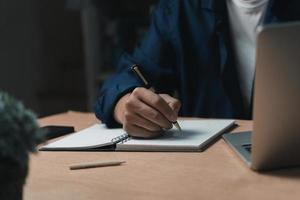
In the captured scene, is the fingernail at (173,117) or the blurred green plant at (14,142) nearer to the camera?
the blurred green plant at (14,142)

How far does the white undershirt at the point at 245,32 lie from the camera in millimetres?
1402

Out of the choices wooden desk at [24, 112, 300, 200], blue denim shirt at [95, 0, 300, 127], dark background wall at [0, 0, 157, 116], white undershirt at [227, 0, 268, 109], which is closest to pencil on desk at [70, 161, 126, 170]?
wooden desk at [24, 112, 300, 200]

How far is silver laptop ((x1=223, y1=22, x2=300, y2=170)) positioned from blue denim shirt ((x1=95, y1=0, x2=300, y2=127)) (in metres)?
0.61

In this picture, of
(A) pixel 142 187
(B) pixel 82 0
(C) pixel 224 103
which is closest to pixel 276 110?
(A) pixel 142 187

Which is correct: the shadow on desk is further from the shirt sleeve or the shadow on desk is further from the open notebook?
the shirt sleeve

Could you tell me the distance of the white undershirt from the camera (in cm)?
140

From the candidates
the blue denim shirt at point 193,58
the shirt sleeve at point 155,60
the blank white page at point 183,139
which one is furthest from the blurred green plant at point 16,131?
the blue denim shirt at point 193,58

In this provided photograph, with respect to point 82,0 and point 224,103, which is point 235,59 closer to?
point 224,103

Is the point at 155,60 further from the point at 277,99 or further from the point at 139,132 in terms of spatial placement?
the point at 277,99

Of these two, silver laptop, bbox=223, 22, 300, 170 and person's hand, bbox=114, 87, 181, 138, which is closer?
silver laptop, bbox=223, 22, 300, 170

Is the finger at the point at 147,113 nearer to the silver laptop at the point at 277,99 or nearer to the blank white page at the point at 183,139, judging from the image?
the blank white page at the point at 183,139

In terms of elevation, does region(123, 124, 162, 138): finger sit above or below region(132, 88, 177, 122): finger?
below

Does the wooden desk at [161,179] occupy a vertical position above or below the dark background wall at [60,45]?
above

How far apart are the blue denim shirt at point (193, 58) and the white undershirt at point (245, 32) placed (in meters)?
0.02
